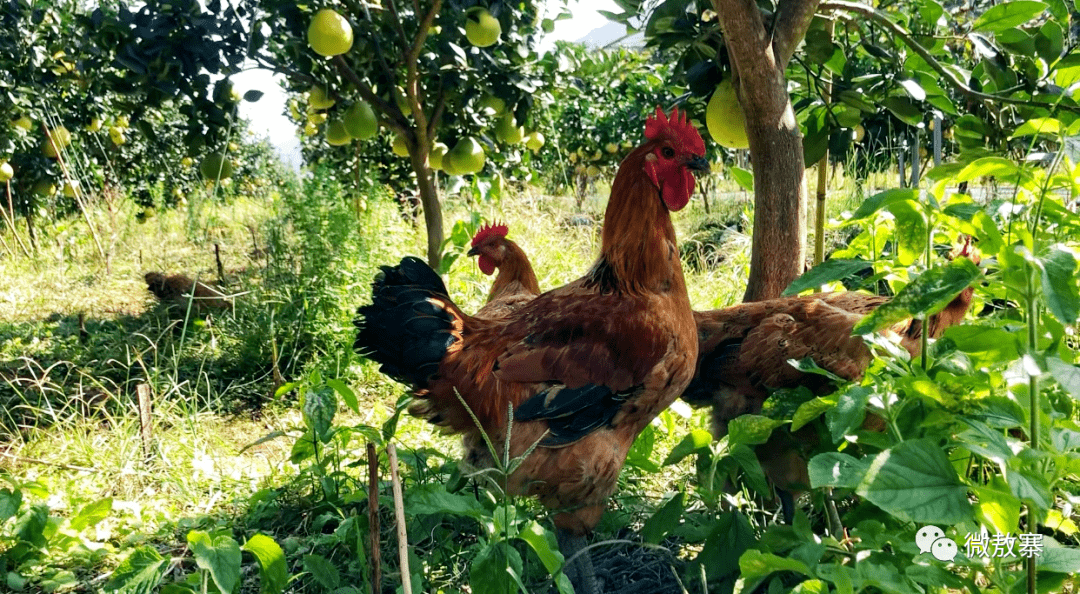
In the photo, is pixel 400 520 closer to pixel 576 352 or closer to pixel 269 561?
pixel 269 561

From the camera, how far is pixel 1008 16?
6.14ft

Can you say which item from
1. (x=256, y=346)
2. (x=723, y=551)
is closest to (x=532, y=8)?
(x=256, y=346)

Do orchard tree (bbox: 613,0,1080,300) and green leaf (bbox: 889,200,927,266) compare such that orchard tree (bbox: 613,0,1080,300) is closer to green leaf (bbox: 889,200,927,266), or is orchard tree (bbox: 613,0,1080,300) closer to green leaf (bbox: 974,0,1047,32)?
green leaf (bbox: 974,0,1047,32)

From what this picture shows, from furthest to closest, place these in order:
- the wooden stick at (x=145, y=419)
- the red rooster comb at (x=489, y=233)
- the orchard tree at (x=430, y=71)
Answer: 1. the orchard tree at (x=430, y=71)
2. the red rooster comb at (x=489, y=233)
3. the wooden stick at (x=145, y=419)

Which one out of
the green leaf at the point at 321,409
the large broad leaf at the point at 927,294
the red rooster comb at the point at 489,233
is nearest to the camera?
the large broad leaf at the point at 927,294

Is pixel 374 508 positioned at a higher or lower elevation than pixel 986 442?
lower

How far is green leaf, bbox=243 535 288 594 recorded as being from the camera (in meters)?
1.61

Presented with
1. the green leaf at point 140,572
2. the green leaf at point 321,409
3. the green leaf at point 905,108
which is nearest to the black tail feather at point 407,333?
the green leaf at point 321,409

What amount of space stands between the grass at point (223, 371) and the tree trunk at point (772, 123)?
2.08 ft

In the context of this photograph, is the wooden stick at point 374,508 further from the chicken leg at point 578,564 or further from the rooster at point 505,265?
the rooster at point 505,265

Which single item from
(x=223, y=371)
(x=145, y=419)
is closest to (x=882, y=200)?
(x=145, y=419)

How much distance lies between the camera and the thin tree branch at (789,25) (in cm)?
229

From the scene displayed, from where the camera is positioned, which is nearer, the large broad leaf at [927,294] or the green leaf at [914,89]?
the large broad leaf at [927,294]

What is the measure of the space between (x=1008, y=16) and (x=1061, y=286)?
1.12m
